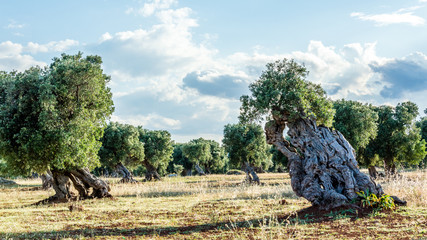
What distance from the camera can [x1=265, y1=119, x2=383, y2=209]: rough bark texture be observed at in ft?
42.5

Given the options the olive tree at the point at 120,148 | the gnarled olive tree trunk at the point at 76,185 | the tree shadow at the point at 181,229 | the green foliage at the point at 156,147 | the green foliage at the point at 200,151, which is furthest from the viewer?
the green foliage at the point at 200,151

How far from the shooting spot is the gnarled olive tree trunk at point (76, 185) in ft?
70.0

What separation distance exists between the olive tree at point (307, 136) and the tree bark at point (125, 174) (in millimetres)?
29616

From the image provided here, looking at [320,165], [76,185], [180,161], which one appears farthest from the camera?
[180,161]

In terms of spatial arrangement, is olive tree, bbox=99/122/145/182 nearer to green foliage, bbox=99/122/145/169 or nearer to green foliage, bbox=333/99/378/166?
green foliage, bbox=99/122/145/169

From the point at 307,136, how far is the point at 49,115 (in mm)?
12983

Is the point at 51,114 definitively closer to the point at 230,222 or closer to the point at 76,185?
the point at 76,185

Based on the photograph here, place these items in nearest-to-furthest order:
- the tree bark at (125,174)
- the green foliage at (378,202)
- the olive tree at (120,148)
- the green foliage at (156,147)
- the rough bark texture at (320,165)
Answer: the green foliage at (378,202) → the rough bark texture at (320,165) → the tree bark at (125,174) → the olive tree at (120,148) → the green foliage at (156,147)

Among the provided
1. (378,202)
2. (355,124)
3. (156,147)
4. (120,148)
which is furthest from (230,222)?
(156,147)

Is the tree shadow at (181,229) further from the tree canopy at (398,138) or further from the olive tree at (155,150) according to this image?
the olive tree at (155,150)

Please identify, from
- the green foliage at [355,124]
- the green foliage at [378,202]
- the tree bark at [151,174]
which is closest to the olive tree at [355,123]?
the green foliage at [355,124]

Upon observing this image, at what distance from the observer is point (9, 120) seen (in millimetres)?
17984

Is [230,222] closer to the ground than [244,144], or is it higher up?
Result: closer to the ground

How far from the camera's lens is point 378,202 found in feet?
40.5
